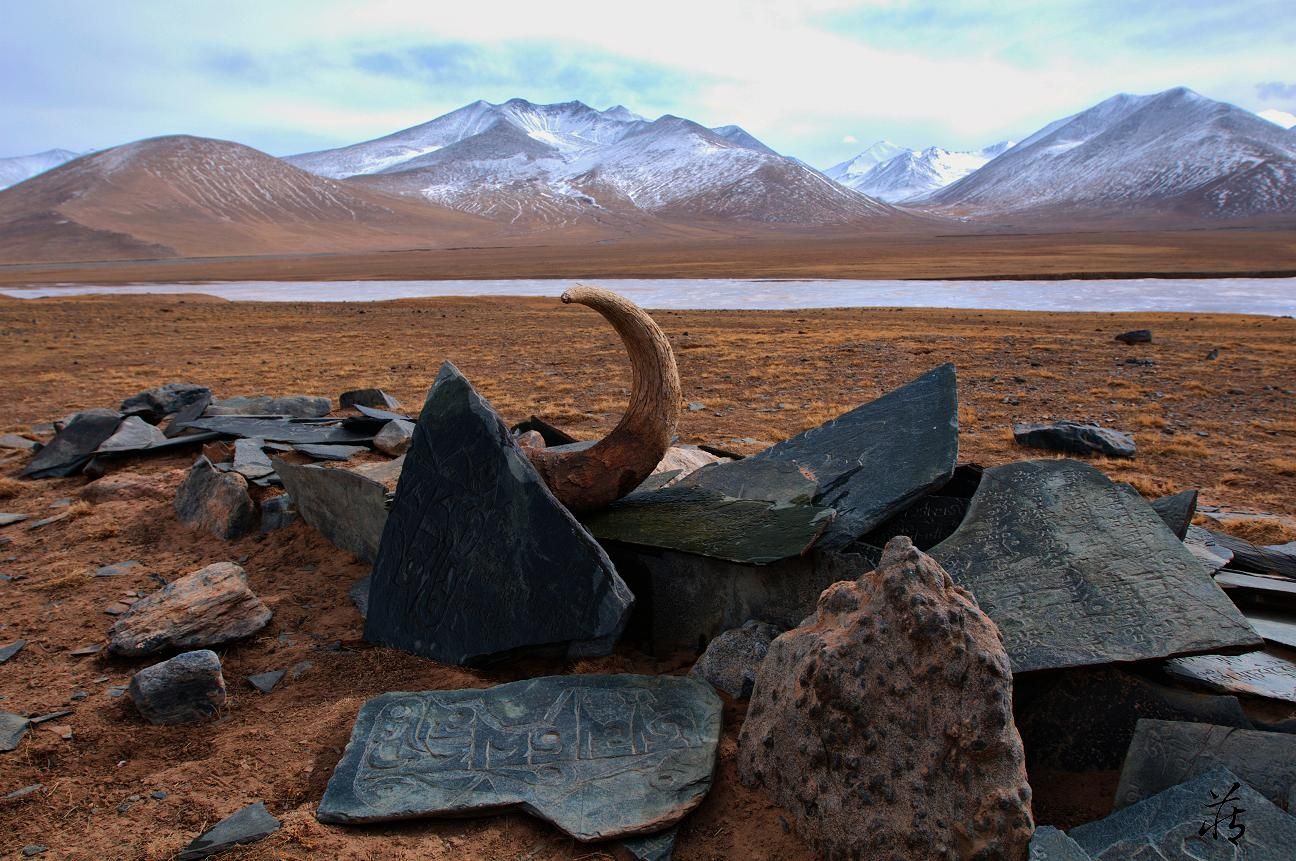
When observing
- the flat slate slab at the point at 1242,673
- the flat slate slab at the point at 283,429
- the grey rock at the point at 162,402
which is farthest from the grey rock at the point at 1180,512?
the grey rock at the point at 162,402

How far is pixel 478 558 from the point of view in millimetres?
3564

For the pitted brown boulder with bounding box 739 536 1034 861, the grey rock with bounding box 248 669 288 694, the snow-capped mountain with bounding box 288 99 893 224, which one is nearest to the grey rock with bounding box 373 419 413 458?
the grey rock with bounding box 248 669 288 694

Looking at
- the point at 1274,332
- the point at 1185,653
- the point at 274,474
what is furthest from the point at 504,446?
the point at 1274,332

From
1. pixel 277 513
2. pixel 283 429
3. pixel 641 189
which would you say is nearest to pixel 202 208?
pixel 641 189

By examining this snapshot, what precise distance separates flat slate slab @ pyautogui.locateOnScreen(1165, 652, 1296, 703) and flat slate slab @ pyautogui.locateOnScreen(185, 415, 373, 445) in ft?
18.8

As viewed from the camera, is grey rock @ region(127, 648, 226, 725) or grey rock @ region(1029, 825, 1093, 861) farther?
grey rock @ region(127, 648, 226, 725)

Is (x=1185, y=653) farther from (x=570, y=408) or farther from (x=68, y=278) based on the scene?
(x=68, y=278)

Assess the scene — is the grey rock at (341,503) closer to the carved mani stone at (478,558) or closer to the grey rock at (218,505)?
the grey rock at (218,505)

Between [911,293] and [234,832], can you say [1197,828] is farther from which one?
[911,293]

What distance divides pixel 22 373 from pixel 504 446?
13.1 m

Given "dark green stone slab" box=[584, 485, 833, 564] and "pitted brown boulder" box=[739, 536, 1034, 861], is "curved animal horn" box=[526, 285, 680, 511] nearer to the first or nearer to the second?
A: "dark green stone slab" box=[584, 485, 833, 564]

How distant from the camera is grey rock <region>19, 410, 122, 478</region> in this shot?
663 cm

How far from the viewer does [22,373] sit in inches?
510

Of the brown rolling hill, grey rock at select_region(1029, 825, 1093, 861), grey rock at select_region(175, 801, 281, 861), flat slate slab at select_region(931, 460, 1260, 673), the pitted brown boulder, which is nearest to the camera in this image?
grey rock at select_region(1029, 825, 1093, 861)
